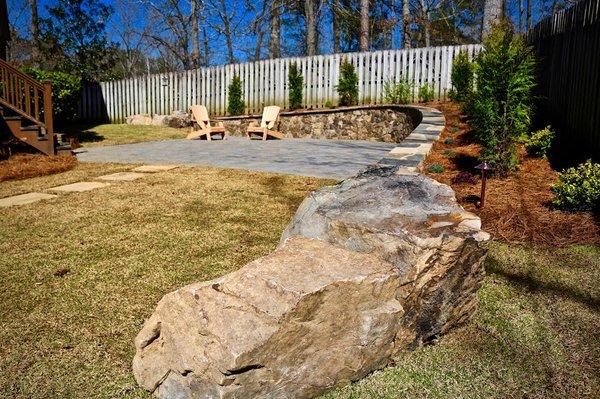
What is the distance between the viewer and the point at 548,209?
4.07 m

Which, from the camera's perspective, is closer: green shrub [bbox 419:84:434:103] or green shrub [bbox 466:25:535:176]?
green shrub [bbox 466:25:535:176]

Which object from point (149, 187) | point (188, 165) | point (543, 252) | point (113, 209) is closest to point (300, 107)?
point (188, 165)

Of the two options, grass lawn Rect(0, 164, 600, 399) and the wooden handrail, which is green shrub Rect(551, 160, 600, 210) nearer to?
grass lawn Rect(0, 164, 600, 399)

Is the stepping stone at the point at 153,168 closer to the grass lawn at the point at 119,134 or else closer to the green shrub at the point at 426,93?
the grass lawn at the point at 119,134

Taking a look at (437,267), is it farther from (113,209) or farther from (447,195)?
(113,209)

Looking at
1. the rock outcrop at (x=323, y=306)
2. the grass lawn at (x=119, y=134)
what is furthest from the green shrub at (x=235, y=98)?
the rock outcrop at (x=323, y=306)

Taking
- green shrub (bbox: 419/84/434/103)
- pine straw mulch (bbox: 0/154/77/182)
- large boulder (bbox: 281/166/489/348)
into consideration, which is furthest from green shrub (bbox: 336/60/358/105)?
large boulder (bbox: 281/166/489/348)

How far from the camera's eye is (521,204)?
420 cm

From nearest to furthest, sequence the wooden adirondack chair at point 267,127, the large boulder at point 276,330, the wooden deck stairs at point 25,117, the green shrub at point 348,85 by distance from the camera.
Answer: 1. the large boulder at point 276,330
2. the wooden deck stairs at point 25,117
3. the wooden adirondack chair at point 267,127
4. the green shrub at point 348,85

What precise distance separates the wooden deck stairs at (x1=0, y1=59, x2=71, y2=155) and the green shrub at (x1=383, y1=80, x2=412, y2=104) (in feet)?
27.2

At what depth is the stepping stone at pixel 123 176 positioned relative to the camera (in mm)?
6254

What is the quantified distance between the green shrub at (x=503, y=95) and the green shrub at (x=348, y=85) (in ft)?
26.2

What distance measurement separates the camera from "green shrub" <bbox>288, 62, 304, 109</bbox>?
13.3 metres

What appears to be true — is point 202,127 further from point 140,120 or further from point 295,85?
point 140,120
